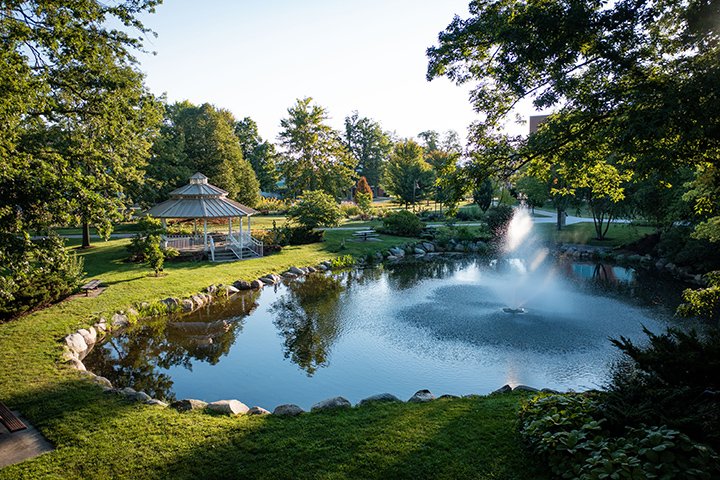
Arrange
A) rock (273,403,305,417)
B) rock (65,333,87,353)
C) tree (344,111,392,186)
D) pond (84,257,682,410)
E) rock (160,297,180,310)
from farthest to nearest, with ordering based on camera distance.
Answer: tree (344,111,392,186)
rock (160,297,180,310)
rock (65,333,87,353)
pond (84,257,682,410)
rock (273,403,305,417)

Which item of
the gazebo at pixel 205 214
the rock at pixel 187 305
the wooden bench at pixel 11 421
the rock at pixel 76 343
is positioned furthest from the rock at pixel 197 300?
the wooden bench at pixel 11 421

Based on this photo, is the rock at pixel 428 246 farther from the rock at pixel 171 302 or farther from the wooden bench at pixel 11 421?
the wooden bench at pixel 11 421

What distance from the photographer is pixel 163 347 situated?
1147 centimetres

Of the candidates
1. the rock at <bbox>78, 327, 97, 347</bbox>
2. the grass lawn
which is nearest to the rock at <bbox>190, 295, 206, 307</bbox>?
the rock at <bbox>78, 327, 97, 347</bbox>

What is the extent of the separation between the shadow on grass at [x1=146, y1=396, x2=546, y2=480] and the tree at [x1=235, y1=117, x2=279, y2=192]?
5166cm

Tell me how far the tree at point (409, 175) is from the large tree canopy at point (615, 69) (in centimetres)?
3583

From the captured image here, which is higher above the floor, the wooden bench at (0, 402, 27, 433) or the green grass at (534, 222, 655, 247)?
the green grass at (534, 222, 655, 247)

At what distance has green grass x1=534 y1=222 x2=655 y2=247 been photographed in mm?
26781

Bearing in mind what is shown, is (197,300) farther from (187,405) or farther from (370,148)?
(370,148)

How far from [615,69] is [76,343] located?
1220cm

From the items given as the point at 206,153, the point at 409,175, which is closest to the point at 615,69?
the point at 206,153

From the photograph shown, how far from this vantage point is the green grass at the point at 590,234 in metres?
26.8

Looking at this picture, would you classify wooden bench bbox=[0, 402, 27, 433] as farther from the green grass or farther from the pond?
the green grass

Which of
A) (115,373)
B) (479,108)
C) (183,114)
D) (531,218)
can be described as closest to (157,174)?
(183,114)
